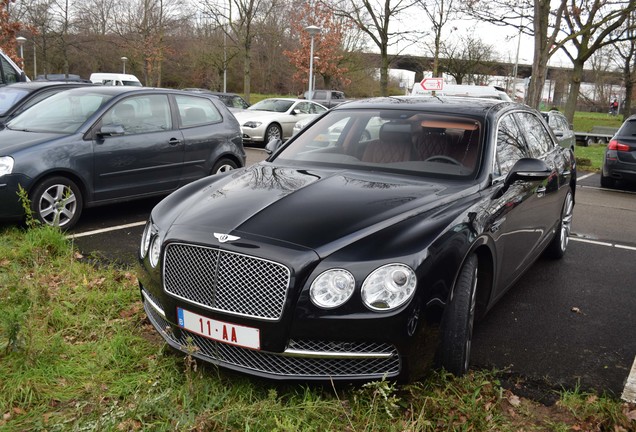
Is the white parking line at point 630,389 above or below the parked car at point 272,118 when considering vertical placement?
below

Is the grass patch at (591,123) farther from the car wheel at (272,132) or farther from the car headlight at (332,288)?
the car headlight at (332,288)

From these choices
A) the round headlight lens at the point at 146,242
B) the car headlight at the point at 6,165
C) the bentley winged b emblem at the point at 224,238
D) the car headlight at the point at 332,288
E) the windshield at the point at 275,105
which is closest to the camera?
the car headlight at the point at 332,288

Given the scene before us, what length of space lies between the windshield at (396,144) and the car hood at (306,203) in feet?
0.75

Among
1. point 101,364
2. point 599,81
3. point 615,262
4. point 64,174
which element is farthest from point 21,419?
Answer: point 599,81

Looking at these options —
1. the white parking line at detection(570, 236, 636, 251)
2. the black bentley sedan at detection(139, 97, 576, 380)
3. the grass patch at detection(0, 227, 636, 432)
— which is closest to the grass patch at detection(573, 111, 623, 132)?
the white parking line at detection(570, 236, 636, 251)

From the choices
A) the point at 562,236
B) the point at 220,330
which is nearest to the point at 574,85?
the point at 562,236

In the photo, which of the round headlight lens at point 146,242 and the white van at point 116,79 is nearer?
the round headlight lens at point 146,242

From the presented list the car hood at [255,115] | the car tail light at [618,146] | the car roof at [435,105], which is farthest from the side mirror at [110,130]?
the car hood at [255,115]

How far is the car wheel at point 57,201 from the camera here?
5969 millimetres

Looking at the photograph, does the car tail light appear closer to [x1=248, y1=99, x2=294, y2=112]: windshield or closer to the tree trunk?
[x1=248, y1=99, x2=294, y2=112]: windshield

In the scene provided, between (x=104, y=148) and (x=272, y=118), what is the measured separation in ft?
36.5

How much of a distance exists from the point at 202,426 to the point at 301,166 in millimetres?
2167

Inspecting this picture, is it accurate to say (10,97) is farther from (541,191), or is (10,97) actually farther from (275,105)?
(275,105)

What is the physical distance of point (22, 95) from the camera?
9.45 metres
